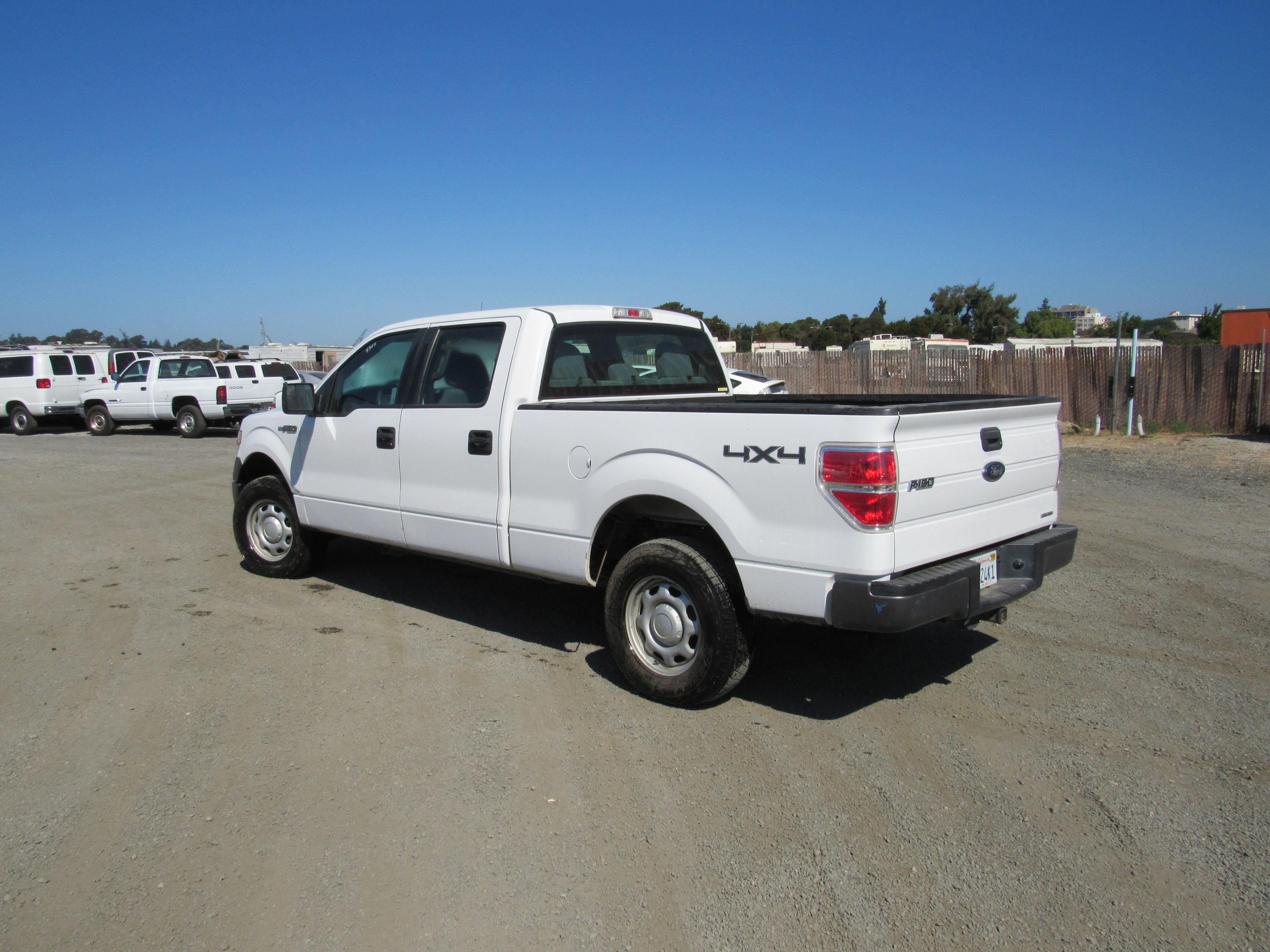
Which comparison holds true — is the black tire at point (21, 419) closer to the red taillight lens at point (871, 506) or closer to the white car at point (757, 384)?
the white car at point (757, 384)

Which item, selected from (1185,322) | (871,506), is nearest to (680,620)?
(871,506)

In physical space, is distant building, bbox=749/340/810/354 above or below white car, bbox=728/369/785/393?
above

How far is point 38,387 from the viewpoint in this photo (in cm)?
2370

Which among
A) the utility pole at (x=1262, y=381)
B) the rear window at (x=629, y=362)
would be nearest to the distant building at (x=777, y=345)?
the utility pole at (x=1262, y=381)

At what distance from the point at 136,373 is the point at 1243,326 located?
3776cm

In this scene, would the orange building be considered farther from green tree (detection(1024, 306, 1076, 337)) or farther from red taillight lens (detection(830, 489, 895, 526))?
red taillight lens (detection(830, 489, 895, 526))

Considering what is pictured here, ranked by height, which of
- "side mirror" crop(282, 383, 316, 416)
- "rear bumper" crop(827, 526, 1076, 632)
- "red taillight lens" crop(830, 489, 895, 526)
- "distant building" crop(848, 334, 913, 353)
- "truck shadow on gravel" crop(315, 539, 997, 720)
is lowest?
"truck shadow on gravel" crop(315, 539, 997, 720)

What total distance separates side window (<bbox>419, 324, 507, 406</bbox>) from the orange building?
3652 cm

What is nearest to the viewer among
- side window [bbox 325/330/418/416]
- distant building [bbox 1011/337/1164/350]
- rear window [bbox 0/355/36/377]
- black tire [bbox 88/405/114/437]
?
side window [bbox 325/330/418/416]

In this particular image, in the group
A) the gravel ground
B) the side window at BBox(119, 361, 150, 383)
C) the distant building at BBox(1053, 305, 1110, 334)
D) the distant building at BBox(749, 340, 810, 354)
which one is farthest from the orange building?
the distant building at BBox(1053, 305, 1110, 334)

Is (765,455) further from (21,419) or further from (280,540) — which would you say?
(21,419)

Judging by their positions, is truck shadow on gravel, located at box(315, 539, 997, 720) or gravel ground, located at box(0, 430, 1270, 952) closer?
gravel ground, located at box(0, 430, 1270, 952)

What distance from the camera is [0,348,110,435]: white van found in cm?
2373

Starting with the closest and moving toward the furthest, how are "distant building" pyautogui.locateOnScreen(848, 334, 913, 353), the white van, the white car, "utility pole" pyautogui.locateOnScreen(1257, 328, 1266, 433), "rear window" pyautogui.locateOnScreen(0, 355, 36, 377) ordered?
1. the white car
2. "utility pole" pyautogui.locateOnScreen(1257, 328, 1266, 433)
3. the white van
4. "rear window" pyautogui.locateOnScreen(0, 355, 36, 377)
5. "distant building" pyautogui.locateOnScreen(848, 334, 913, 353)
